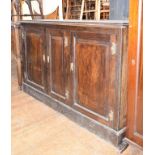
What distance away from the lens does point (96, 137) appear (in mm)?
1746

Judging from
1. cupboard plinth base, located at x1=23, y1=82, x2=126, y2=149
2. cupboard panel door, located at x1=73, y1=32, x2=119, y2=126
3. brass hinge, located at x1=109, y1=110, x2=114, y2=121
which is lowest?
cupboard plinth base, located at x1=23, y1=82, x2=126, y2=149

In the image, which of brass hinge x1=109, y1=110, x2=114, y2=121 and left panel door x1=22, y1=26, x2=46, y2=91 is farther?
left panel door x1=22, y1=26, x2=46, y2=91

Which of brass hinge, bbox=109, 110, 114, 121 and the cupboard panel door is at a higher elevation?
the cupboard panel door

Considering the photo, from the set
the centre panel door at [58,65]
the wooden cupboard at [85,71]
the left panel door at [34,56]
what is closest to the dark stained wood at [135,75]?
the wooden cupboard at [85,71]

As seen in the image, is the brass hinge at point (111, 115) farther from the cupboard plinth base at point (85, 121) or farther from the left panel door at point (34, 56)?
the left panel door at point (34, 56)

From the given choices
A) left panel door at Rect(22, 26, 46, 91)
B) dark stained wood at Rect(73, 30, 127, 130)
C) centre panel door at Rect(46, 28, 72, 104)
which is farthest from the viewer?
left panel door at Rect(22, 26, 46, 91)

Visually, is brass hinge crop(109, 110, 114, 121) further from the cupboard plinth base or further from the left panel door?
the left panel door

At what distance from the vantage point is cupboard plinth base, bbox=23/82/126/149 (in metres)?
1.61

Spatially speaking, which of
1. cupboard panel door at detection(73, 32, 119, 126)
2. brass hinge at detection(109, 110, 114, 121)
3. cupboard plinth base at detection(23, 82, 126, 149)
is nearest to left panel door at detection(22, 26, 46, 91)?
cupboard plinth base at detection(23, 82, 126, 149)

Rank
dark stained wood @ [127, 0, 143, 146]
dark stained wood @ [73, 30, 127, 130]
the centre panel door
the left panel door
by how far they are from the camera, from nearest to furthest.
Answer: dark stained wood @ [127, 0, 143, 146] → dark stained wood @ [73, 30, 127, 130] → the centre panel door → the left panel door

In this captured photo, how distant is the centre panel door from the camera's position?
1.97 meters

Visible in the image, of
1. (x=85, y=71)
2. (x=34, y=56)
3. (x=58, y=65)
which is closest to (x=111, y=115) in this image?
(x=85, y=71)

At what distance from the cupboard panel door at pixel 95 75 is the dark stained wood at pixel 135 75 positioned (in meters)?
0.12

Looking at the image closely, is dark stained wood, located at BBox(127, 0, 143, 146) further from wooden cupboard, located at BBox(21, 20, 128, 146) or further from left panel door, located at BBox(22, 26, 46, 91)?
left panel door, located at BBox(22, 26, 46, 91)
